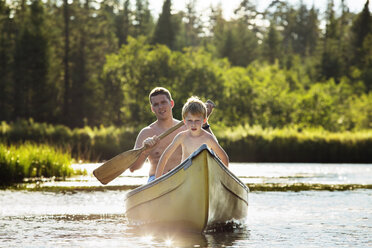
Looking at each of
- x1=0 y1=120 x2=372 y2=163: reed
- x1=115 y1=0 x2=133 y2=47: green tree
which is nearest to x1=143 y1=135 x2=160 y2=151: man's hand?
x1=0 y1=120 x2=372 y2=163: reed

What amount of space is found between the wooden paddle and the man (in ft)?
0.31

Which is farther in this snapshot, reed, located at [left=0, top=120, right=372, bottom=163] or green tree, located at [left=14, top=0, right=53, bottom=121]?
green tree, located at [left=14, top=0, right=53, bottom=121]

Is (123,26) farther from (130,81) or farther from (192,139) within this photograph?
(192,139)

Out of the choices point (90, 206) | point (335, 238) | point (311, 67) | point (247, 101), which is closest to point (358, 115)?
point (247, 101)

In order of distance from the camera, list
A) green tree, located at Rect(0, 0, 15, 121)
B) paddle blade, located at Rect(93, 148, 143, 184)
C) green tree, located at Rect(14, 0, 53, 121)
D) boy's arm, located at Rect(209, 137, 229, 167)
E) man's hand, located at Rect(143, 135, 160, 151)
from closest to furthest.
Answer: boy's arm, located at Rect(209, 137, 229, 167), man's hand, located at Rect(143, 135, 160, 151), paddle blade, located at Rect(93, 148, 143, 184), green tree, located at Rect(14, 0, 53, 121), green tree, located at Rect(0, 0, 15, 121)

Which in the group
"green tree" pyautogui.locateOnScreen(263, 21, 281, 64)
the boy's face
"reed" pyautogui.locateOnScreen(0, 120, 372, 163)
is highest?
"green tree" pyautogui.locateOnScreen(263, 21, 281, 64)

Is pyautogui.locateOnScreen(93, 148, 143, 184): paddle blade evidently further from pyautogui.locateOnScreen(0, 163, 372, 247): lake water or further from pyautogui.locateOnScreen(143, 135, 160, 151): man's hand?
pyautogui.locateOnScreen(0, 163, 372, 247): lake water

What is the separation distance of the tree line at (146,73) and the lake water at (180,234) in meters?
22.5

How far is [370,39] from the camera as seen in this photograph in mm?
66188

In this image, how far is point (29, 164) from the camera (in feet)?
65.4

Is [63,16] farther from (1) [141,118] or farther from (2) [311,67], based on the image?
(2) [311,67]

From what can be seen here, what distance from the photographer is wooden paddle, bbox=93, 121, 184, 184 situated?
10180 mm

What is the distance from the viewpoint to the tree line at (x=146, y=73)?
5228 cm

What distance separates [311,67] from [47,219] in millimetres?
60371
